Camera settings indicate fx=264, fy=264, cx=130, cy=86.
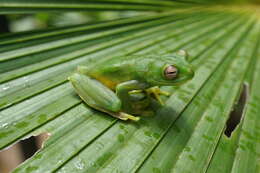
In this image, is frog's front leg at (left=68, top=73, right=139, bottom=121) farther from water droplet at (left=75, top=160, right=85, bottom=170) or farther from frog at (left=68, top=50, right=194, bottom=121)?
water droplet at (left=75, top=160, right=85, bottom=170)

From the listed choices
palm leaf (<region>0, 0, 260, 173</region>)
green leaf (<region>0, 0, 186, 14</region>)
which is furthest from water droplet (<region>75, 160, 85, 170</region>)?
green leaf (<region>0, 0, 186, 14</region>)

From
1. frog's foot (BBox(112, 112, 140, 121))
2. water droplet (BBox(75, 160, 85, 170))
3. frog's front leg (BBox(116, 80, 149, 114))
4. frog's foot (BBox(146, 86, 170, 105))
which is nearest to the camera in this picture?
water droplet (BBox(75, 160, 85, 170))

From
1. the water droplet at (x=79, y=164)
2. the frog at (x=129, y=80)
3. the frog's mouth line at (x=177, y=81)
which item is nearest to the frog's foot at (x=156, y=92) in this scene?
the frog at (x=129, y=80)

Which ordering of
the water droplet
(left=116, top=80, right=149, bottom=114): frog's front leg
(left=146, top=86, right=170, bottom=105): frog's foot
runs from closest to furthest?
the water droplet
(left=116, top=80, right=149, bottom=114): frog's front leg
(left=146, top=86, right=170, bottom=105): frog's foot

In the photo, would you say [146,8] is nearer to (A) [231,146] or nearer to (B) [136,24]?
(B) [136,24]

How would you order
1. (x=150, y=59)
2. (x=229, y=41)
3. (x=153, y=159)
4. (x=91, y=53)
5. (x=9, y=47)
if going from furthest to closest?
(x=229, y=41)
(x=91, y=53)
(x=9, y=47)
(x=150, y=59)
(x=153, y=159)

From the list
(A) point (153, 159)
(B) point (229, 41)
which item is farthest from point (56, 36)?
(B) point (229, 41)

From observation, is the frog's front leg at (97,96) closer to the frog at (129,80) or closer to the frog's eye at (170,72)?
the frog at (129,80)

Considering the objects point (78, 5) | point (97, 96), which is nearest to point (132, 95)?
point (97, 96)
